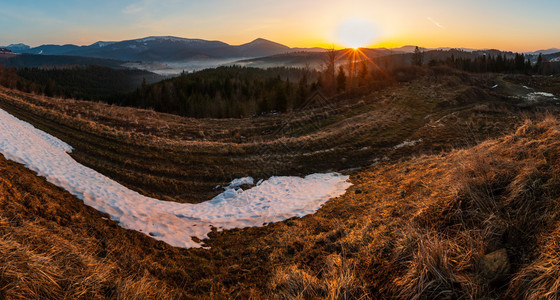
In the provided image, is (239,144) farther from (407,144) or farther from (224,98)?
(224,98)

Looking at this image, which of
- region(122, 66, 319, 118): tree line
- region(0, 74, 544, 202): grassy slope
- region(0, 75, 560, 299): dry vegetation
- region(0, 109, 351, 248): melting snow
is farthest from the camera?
region(122, 66, 319, 118): tree line

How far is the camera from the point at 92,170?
11594mm

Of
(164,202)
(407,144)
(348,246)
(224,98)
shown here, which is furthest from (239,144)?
(224,98)

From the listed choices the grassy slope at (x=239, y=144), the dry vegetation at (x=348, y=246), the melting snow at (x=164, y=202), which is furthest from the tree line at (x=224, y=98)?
the dry vegetation at (x=348, y=246)

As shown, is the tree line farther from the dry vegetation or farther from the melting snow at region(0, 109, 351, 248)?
the dry vegetation

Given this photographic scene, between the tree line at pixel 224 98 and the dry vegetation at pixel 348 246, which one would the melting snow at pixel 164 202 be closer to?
the dry vegetation at pixel 348 246

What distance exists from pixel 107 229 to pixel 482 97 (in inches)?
1693

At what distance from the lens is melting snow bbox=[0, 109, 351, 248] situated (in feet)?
27.2

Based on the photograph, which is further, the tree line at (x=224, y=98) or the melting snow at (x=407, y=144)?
the tree line at (x=224, y=98)

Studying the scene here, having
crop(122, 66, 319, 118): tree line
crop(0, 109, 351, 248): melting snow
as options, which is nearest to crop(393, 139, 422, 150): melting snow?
crop(0, 109, 351, 248): melting snow

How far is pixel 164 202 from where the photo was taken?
10.5m

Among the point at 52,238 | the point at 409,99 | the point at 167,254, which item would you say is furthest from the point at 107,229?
the point at 409,99

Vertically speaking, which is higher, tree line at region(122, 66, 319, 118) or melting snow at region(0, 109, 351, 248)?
tree line at region(122, 66, 319, 118)

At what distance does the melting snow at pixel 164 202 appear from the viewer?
8.30 metres
